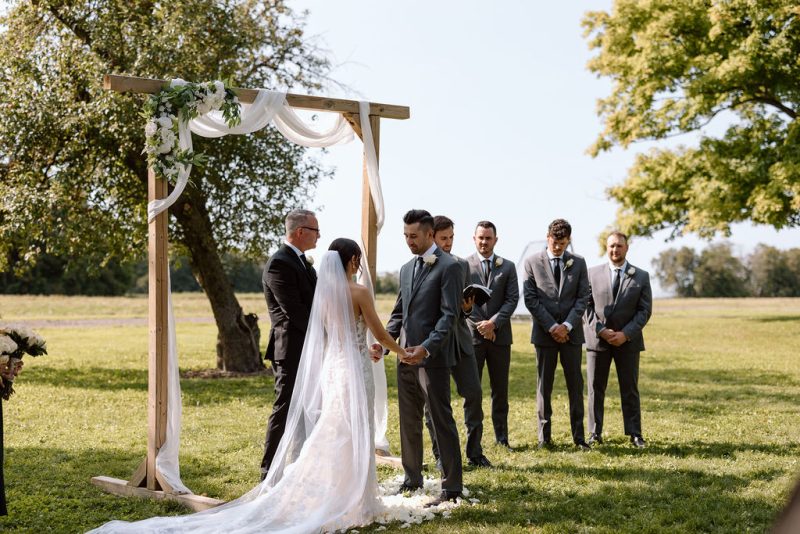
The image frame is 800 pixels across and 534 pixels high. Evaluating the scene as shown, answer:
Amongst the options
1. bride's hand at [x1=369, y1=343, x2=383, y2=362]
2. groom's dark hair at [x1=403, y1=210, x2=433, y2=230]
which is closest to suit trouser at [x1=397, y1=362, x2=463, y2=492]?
bride's hand at [x1=369, y1=343, x2=383, y2=362]

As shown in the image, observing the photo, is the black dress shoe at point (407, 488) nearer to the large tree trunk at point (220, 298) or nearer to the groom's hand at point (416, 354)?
the groom's hand at point (416, 354)

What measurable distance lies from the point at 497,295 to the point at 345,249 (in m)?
2.74

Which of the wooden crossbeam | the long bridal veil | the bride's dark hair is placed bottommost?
the long bridal veil

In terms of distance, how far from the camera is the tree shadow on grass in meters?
5.68

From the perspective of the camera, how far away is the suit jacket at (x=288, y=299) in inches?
267

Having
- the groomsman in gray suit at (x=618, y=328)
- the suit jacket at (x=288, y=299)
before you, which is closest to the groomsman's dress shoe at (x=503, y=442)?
the groomsman in gray suit at (x=618, y=328)

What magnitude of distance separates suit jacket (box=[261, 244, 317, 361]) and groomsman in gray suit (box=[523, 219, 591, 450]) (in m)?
2.67

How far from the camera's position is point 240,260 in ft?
60.1

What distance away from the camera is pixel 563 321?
832cm

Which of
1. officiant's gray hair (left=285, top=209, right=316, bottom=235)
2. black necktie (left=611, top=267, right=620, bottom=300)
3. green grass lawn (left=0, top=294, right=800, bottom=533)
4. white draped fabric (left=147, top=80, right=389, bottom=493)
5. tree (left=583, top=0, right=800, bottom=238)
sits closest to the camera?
green grass lawn (left=0, top=294, right=800, bottom=533)

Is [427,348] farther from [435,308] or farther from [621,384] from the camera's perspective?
[621,384]

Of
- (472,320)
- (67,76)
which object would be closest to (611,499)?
(472,320)

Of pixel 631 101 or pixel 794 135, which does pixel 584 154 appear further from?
pixel 794 135

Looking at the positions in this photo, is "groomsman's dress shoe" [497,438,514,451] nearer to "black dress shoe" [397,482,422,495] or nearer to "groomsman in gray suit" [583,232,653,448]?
→ "groomsman in gray suit" [583,232,653,448]
